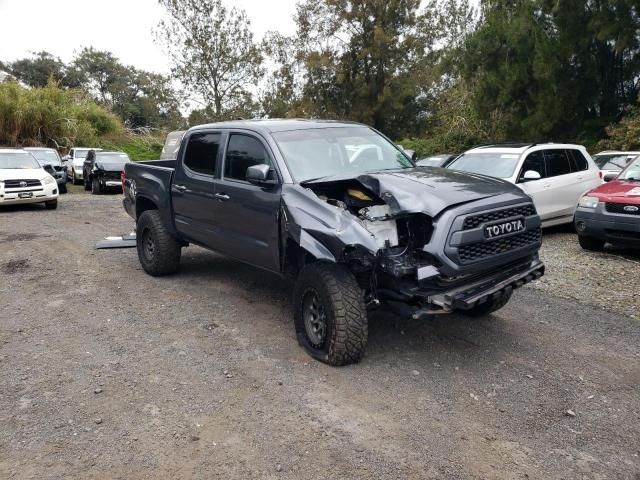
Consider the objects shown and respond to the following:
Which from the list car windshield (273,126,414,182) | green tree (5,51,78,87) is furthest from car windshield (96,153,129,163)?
green tree (5,51,78,87)

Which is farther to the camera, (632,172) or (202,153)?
(632,172)

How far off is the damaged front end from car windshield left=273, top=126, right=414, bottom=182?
0.39 m

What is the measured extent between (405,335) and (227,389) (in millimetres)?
1787

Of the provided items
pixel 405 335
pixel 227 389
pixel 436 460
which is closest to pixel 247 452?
pixel 227 389

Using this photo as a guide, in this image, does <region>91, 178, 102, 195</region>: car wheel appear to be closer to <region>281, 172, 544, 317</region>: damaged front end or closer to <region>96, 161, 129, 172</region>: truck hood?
<region>96, 161, 129, 172</region>: truck hood

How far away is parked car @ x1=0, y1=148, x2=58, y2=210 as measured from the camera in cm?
1298

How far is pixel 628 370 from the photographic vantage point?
4.27 m

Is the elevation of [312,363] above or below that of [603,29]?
below

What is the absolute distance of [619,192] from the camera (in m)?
7.74

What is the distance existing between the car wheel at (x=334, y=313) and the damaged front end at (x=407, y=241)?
13cm

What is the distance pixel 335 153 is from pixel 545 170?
5651 millimetres

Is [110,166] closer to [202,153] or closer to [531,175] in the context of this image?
[202,153]

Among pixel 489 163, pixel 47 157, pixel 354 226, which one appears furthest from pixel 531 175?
pixel 47 157

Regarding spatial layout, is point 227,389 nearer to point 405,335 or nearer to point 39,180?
point 405,335
